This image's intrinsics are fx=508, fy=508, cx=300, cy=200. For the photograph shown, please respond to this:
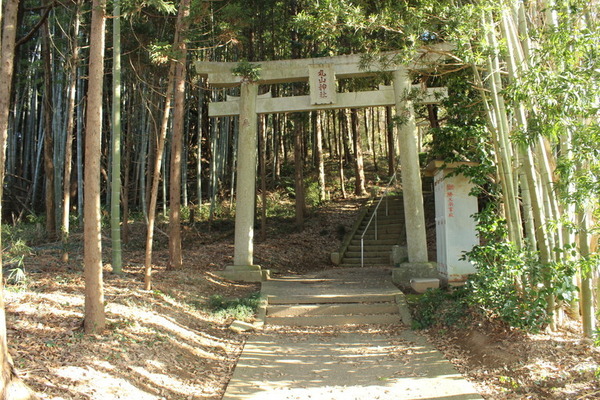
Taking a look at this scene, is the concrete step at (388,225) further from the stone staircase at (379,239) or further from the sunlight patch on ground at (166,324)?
the sunlight patch on ground at (166,324)

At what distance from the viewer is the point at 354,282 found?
9.29 m

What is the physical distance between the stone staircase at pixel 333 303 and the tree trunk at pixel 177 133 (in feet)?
5.72

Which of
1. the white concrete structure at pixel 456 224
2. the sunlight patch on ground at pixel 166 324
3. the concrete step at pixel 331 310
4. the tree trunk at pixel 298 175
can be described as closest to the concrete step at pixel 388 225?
the tree trunk at pixel 298 175

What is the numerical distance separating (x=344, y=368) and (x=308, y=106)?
19.2ft

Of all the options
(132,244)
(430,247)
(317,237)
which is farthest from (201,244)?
(430,247)

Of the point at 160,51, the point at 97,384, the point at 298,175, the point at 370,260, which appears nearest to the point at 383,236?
the point at 370,260

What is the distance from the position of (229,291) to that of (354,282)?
2.31 meters

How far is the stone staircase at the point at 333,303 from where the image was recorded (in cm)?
699

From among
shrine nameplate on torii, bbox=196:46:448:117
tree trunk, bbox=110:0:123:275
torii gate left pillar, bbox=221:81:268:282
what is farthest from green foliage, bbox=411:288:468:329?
tree trunk, bbox=110:0:123:275

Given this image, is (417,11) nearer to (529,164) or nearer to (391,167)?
(529,164)

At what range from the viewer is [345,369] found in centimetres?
499

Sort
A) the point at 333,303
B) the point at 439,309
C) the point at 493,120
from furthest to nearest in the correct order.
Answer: the point at 333,303 < the point at 439,309 < the point at 493,120

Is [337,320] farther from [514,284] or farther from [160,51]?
[160,51]

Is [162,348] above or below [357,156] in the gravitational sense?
below
